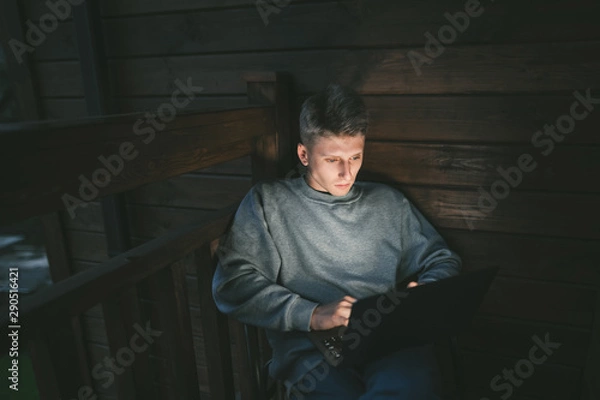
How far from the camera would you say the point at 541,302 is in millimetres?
1739

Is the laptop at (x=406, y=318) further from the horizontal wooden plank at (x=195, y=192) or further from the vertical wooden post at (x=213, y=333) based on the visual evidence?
the horizontal wooden plank at (x=195, y=192)

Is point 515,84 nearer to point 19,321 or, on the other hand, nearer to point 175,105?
point 175,105

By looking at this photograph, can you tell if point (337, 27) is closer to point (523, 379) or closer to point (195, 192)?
point (195, 192)

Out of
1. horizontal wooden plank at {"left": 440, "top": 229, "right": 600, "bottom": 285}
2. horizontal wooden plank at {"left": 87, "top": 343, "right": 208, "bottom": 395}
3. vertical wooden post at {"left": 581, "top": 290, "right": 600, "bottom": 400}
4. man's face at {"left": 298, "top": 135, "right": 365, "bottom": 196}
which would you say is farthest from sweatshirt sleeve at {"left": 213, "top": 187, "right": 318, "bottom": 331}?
horizontal wooden plank at {"left": 87, "top": 343, "right": 208, "bottom": 395}

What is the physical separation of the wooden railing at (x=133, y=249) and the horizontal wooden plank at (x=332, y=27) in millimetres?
259

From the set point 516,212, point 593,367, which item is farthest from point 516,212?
point 593,367

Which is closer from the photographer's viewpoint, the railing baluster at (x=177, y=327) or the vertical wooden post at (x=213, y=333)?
the railing baluster at (x=177, y=327)

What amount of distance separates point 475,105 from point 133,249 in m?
1.36

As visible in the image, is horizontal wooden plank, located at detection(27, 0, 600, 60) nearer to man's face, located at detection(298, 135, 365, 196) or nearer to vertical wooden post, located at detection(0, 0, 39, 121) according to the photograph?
vertical wooden post, located at detection(0, 0, 39, 121)

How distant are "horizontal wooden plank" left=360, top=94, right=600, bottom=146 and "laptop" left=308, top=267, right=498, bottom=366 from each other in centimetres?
67

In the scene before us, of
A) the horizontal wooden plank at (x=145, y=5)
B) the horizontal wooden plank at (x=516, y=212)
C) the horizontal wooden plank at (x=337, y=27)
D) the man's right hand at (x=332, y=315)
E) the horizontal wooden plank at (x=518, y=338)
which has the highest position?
the horizontal wooden plank at (x=145, y=5)

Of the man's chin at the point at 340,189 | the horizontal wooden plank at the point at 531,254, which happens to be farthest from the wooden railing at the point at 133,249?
the horizontal wooden plank at the point at 531,254

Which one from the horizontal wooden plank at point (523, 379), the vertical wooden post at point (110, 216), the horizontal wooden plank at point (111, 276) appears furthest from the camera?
the horizontal wooden plank at point (523, 379)

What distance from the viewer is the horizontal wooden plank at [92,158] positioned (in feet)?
2.54
